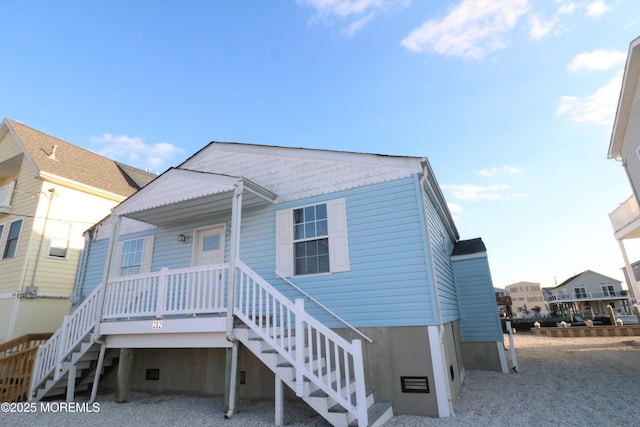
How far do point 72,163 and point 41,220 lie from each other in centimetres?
278

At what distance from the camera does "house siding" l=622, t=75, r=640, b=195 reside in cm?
955

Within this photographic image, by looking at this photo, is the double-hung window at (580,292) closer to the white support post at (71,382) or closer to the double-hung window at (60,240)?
the white support post at (71,382)

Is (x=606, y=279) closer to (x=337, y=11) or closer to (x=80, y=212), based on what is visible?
(x=337, y=11)

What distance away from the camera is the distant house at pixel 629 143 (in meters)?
8.96

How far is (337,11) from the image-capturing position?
8.49 meters

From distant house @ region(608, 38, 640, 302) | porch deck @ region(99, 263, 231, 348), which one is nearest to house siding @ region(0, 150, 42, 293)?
porch deck @ region(99, 263, 231, 348)

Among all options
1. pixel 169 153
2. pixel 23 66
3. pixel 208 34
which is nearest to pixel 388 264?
pixel 208 34

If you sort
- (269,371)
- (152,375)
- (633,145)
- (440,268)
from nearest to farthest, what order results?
(269,371) < (440,268) < (152,375) < (633,145)

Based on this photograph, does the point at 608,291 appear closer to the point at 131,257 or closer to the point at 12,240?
the point at 131,257

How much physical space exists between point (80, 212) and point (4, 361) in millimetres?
6300

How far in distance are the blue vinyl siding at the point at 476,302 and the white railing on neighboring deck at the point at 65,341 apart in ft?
30.6

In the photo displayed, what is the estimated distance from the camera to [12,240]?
11188 mm

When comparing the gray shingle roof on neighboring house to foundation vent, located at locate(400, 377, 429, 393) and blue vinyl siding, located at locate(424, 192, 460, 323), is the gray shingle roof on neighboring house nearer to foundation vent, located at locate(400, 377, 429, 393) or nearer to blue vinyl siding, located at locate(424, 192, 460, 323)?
blue vinyl siding, located at locate(424, 192, 460, 323)

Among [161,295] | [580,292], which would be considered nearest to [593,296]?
[580,292]
